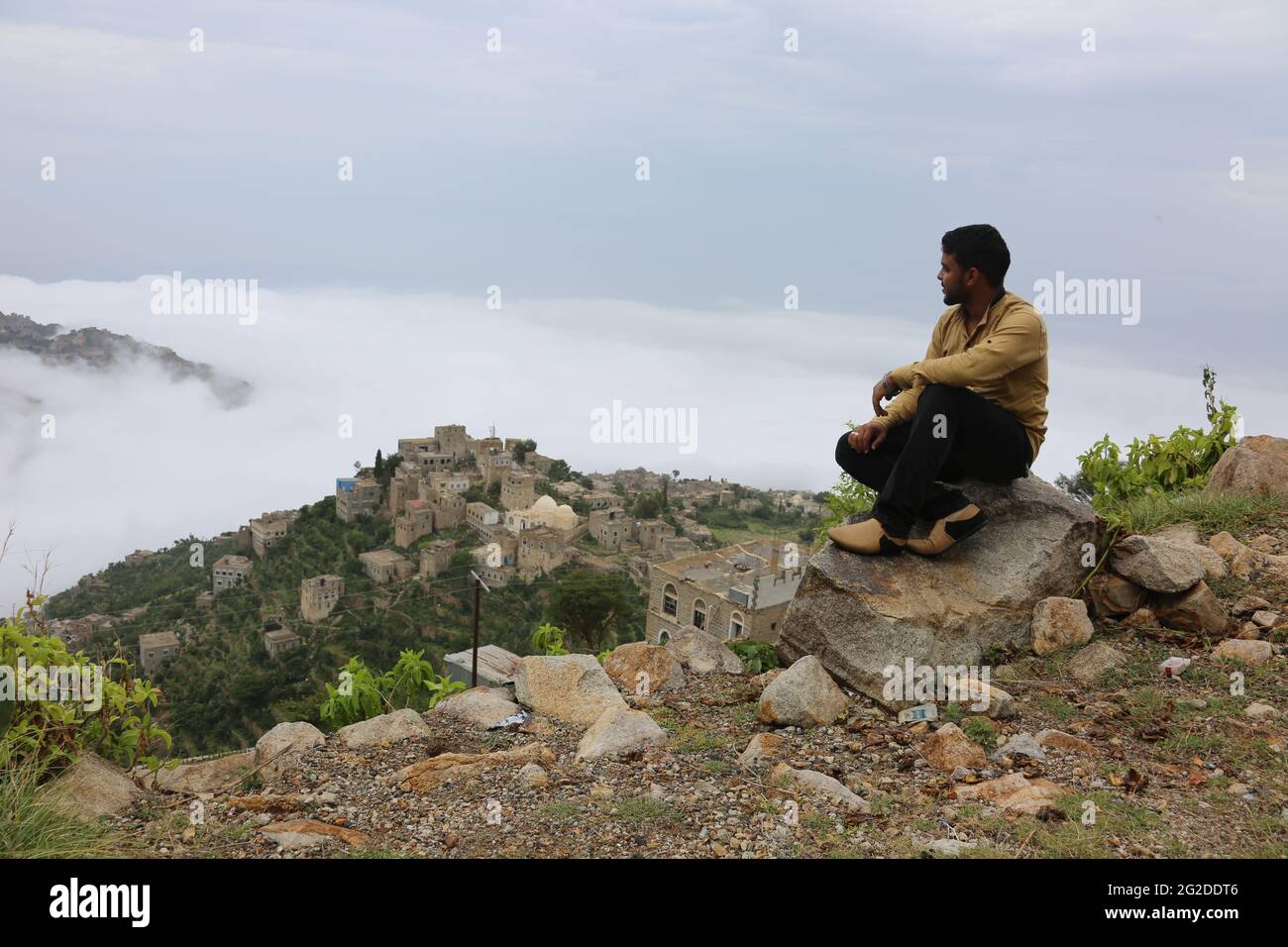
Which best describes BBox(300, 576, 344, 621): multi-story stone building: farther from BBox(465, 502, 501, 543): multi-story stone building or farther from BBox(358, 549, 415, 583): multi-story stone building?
BBox(465, 502, 501, 543): multi-story stone building

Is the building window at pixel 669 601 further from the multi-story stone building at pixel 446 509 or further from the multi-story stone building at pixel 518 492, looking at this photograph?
the multi-story stone building at pixel 518 492

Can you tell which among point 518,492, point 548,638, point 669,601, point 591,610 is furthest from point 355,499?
point 548,638

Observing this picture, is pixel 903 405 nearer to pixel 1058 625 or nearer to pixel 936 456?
pixel 936 456

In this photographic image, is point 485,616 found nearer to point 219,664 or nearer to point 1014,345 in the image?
point 219,664

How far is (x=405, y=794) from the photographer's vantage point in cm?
371

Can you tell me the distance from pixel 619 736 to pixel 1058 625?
111 inches

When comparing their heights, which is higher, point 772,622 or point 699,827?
point 699,827

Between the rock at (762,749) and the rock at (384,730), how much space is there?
169 centimetres

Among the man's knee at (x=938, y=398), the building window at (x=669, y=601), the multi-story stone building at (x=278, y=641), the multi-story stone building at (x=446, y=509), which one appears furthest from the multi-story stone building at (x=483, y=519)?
the man's knee at (x=938, y=398)

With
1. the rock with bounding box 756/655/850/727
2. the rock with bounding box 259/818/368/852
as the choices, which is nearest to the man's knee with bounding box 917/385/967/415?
the rock with bounding box 756/655/850/727

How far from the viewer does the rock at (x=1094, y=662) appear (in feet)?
15.9
